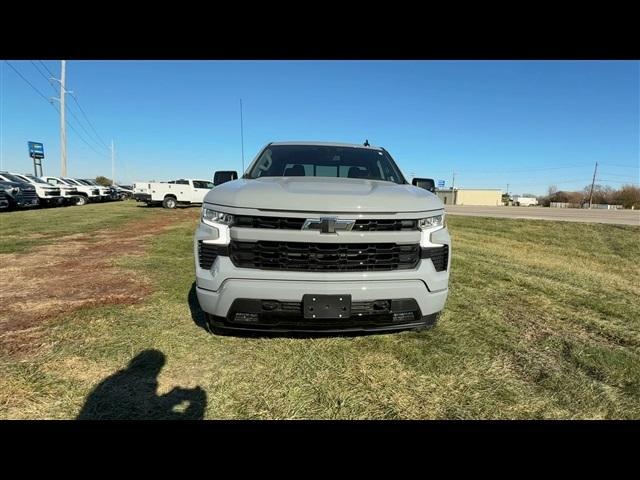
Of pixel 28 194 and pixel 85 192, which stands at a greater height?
pixel 85 192

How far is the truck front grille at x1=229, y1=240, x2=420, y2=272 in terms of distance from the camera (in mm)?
2467

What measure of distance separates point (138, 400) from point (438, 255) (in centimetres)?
223

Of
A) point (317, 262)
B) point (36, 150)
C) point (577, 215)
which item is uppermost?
point (36, 150)

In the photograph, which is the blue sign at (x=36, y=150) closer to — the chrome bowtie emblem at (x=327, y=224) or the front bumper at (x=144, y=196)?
the front bumper at (x=144, y=196)

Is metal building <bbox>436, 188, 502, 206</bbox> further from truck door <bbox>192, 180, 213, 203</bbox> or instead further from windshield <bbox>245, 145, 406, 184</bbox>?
windshield <bbox>245, 145, 406, 184</bbox>

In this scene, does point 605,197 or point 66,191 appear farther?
point 605,197

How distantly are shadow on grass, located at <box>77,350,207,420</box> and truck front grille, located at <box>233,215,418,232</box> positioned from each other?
115cm

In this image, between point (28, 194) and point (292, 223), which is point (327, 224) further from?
point (28, 194)

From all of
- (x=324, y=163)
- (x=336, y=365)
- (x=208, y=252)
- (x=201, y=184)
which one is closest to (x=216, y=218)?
(x=208, y=252)

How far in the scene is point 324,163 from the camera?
4.07 m

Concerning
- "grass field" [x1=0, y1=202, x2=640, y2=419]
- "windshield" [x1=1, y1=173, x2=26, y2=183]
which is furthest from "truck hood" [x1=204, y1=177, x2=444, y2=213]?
"windshield" [x1=1, y1=173, x2=26, y2=183]

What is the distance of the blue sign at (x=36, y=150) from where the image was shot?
41.4 m

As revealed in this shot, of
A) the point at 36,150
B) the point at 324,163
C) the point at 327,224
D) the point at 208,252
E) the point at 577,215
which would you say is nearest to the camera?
the point at 327,224
